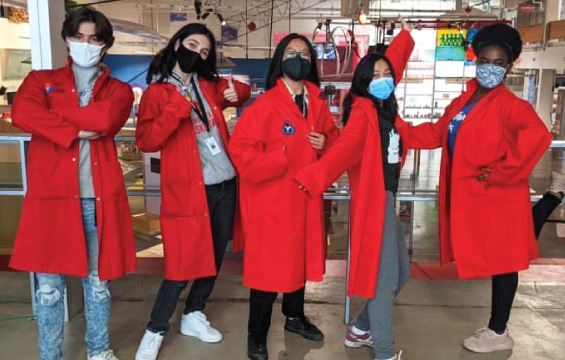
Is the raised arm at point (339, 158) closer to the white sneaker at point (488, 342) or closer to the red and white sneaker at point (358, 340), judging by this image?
the red and white sneaker at point (358, 340)

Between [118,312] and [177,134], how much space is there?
4.22 ft

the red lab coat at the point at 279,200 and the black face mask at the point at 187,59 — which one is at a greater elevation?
the black face mask at the point at 187,59

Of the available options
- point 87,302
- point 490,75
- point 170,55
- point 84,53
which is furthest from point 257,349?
point 490,75

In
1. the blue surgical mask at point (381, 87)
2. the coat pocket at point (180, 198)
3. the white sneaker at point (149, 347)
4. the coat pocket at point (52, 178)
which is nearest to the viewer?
the coat pocket at point (52, 178)

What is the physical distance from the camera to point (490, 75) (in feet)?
Result: 8.08

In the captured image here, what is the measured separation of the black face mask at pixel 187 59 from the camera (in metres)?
2.39

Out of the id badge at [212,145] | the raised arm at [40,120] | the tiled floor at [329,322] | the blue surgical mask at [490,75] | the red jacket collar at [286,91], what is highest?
the blue surgical mask at [490,75]

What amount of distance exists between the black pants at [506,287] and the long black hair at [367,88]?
3.14 ft

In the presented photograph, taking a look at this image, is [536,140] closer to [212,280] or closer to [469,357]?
[469,357]

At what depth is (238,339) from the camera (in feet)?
9.35

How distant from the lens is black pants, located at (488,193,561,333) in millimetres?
2654

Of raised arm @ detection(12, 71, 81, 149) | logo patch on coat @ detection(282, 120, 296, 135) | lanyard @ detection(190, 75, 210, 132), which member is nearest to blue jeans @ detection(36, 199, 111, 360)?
raised arm @ detection(12, 71, 81, 149)

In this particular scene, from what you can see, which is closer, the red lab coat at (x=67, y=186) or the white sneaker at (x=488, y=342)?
the red lab coat at (x=67, y=186)

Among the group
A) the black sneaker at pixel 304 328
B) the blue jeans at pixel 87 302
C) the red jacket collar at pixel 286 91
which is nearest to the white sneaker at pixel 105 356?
the blue jeans at pixel 87 302
